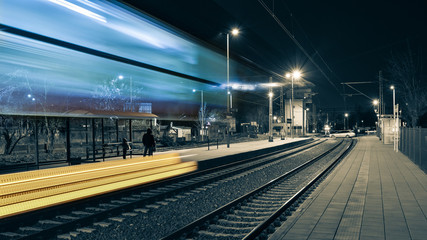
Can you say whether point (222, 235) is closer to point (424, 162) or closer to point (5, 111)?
point (5, 111)

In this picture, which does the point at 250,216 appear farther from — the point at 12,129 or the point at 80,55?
the point at 12,129

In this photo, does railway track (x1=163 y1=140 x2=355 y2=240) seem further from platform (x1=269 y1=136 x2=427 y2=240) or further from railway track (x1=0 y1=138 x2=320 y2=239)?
railway track (x1=0 y1=138 x2=320 y2=239)

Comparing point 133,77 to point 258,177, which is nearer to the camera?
point 133,77

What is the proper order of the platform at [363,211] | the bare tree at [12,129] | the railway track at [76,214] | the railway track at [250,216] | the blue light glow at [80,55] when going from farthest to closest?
the bare tree at [12,129]
the blue light glow at [80,55]
the railway track at [76,214]
the railway track at [250,216]
the platform at [363,211]

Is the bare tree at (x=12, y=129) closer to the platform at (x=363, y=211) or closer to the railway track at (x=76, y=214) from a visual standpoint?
the railway track at (x=76, y=214)

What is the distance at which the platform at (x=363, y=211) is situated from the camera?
5.23 metres

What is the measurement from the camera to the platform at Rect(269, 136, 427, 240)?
5.23 meters

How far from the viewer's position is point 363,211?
662 cm

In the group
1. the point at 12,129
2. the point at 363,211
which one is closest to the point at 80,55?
the point at 363,211

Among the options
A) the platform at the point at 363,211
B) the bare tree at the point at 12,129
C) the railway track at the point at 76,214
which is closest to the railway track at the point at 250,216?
the platform at the point at 363,211

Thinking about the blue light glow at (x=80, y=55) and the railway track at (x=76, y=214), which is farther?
the blue light glow at (x=80, y=55)

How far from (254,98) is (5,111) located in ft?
195

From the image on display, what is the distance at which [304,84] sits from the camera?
245ft

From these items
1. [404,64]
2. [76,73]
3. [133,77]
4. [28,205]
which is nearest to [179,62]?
[133,77]
